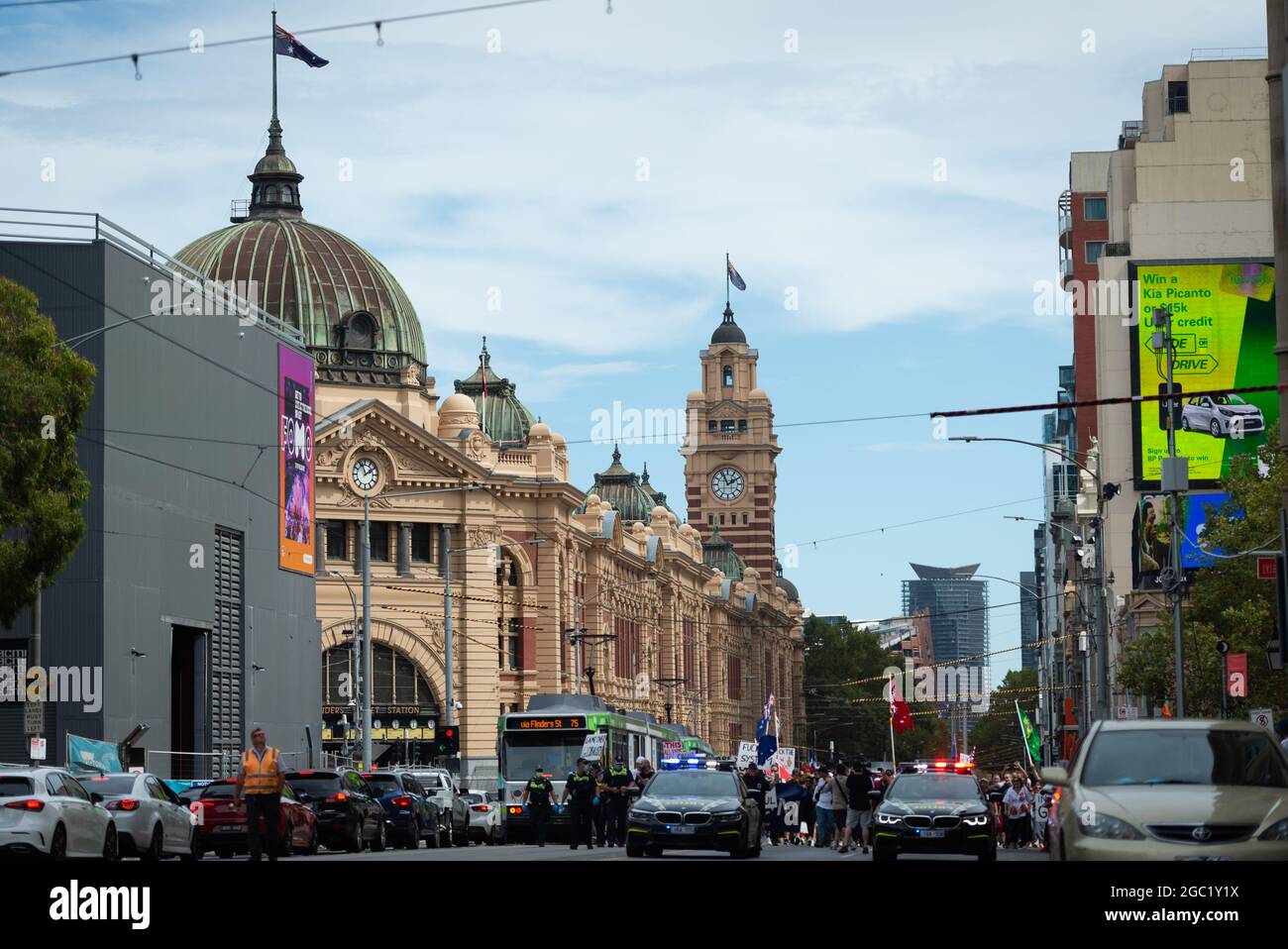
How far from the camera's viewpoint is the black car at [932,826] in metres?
29.1

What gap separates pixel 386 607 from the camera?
9050cm

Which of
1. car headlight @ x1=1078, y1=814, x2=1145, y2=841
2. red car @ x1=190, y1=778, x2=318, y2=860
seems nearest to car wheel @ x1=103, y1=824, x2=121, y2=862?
red car @ x1=190, y1=778, x2=318, y2=860

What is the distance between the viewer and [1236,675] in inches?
1731

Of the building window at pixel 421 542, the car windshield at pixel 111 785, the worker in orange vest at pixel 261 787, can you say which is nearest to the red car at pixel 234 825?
the car windshield at pixel 111 785

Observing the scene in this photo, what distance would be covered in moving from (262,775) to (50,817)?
10.4 ft

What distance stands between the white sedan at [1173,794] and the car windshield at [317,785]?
21.4 m

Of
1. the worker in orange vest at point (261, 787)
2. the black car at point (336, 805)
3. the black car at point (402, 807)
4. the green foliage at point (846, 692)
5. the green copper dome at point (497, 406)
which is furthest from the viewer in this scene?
the green foliage at point (846, 692)

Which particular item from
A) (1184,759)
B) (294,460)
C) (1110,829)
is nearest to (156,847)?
(1184,759)

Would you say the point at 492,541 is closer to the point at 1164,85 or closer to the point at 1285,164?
the point at 1164,85

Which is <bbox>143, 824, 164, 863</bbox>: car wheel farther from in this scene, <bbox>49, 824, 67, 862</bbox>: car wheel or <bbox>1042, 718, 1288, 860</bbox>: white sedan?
<bbox>1042, 718, 1288, 860</bbox>: white sedan

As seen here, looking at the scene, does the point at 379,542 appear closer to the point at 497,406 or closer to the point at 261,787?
the point at 497,406

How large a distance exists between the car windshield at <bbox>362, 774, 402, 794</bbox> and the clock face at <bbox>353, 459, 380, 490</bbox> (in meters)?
45.8

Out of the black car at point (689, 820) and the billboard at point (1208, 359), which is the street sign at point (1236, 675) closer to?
the black car at point (689, 820)
